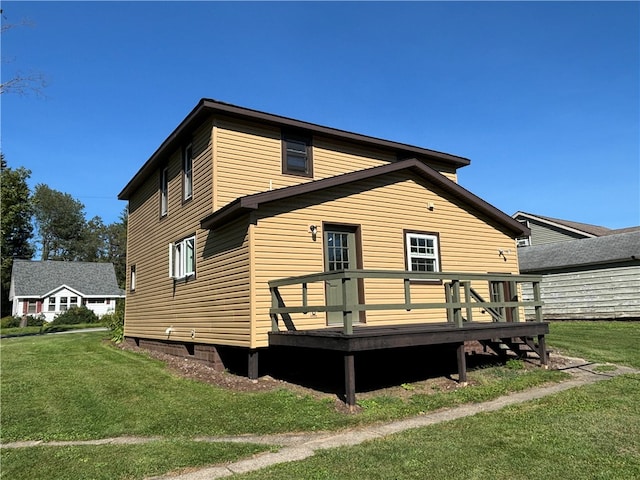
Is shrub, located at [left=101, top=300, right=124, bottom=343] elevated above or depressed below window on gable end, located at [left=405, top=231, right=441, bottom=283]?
below

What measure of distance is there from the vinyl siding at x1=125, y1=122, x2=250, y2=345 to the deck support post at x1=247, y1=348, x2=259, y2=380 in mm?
282

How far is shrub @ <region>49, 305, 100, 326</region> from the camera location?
3912cm

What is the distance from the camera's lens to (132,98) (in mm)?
15789

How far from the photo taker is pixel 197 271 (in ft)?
38.7

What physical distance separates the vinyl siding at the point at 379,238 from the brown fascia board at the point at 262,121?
191 centimetres

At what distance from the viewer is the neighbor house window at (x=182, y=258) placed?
12205 millimetres

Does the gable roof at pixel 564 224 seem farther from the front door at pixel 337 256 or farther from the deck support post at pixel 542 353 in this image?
the front door at pixel 337 256

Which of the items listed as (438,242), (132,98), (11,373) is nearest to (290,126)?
(438,242)

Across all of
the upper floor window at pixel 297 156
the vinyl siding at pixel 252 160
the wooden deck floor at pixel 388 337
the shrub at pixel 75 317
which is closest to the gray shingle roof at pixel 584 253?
the wooden deck floor at pixel 388 337

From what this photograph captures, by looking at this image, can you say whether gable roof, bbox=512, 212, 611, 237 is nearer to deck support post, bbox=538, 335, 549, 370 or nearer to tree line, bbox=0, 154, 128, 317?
deck support post, bbox=538, 335, 549, 370

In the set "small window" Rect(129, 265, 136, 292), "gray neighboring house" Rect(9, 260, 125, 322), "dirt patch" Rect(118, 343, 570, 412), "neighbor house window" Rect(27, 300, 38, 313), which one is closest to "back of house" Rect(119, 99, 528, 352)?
"dirt patch" Rect(118, 343, 570, 412)

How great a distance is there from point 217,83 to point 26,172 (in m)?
26.1

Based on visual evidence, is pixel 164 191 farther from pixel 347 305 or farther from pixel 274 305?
pixel 347 305

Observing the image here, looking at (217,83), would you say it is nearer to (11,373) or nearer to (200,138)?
(200,138)
